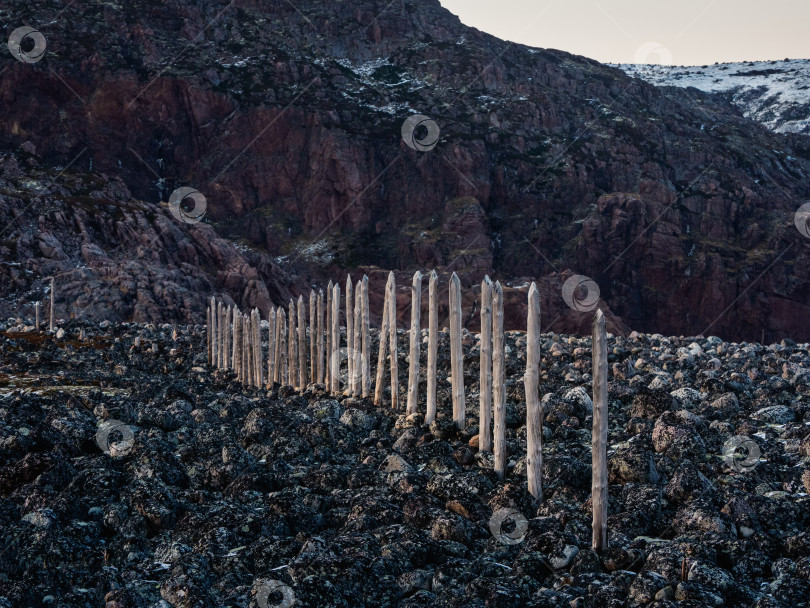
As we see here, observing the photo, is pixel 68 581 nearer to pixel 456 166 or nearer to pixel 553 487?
pixel 553 487

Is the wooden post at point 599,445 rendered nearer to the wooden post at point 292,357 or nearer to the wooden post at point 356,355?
the wooden post at point 356,355

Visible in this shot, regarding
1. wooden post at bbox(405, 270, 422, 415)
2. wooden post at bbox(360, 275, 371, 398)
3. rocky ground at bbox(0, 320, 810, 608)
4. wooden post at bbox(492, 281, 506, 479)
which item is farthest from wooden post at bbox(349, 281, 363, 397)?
wooden post at bbox(492, 281, 506, 479)

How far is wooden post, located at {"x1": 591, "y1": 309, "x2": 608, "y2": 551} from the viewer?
8.12 metres

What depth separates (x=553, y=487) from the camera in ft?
32.9

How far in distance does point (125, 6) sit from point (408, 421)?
319ft

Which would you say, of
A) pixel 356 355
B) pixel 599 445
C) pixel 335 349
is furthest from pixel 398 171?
pixel 599 445

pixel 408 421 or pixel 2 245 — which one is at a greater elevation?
pixel 2 245

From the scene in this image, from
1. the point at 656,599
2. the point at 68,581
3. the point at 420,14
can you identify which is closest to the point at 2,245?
the point at 68,581

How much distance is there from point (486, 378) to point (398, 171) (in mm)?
77066

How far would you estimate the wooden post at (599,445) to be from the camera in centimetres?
812

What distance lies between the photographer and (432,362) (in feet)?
44.8

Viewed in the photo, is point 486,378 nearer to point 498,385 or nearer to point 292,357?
point 498,385

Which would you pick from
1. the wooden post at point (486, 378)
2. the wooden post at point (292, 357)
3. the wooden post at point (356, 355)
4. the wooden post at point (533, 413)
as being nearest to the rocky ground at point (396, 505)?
the wooden post at point (533, 413)

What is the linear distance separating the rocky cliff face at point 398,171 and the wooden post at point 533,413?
59.8 metres
